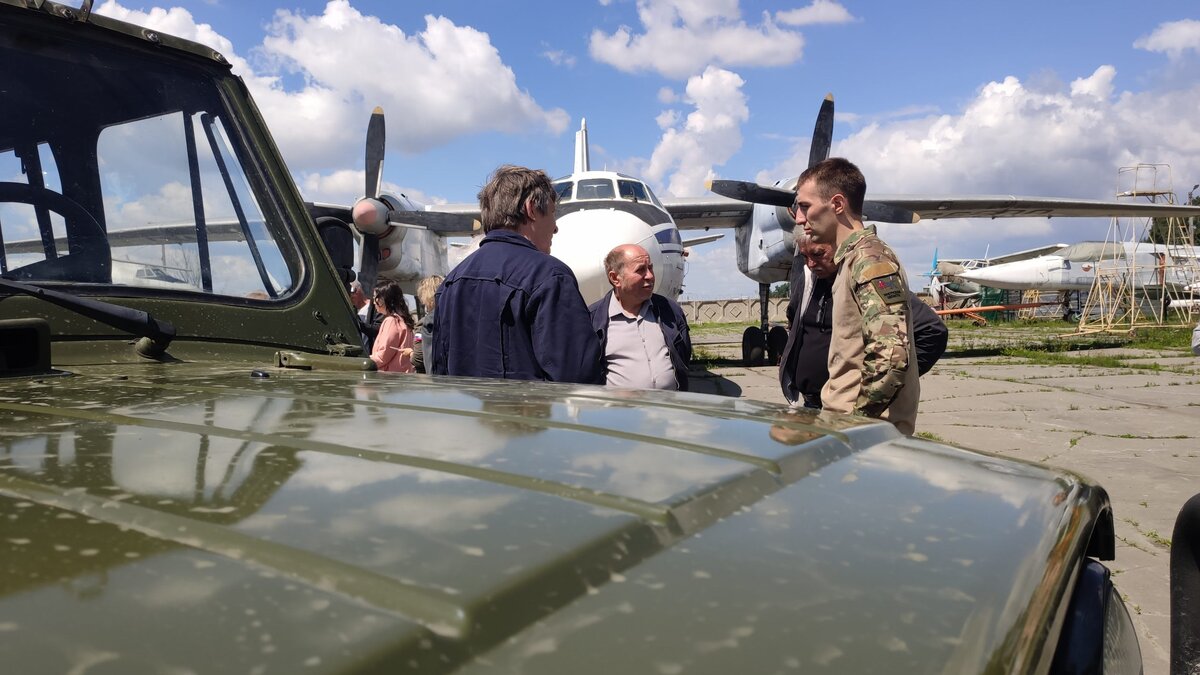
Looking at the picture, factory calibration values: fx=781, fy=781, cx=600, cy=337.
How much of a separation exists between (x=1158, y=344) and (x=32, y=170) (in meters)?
20.4

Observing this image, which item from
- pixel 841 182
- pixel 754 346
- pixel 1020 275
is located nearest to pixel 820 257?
pixel 841 182

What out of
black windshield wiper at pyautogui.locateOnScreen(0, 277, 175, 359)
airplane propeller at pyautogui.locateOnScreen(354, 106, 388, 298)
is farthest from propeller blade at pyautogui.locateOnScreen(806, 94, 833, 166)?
black windshield wiper at pyautogui.locateOnScreen(0, 277, 175, 359)

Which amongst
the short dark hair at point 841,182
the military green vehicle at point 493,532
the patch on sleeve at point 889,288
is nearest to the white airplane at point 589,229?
the short dark hair at point 841,182

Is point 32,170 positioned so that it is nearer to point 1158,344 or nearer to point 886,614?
point 886,614

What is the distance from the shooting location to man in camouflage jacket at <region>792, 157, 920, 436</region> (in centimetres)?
253

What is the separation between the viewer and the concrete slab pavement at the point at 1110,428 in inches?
131

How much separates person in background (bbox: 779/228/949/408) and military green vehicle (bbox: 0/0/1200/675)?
1.65m

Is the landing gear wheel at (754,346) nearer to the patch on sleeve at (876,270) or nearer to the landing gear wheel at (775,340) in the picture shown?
the landing gear wheel at (775,340)

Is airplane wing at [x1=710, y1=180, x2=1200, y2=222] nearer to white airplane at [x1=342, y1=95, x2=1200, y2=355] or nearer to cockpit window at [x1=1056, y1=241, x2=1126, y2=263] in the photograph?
white airplane at [x1=342, y1=95, x2=1200, y2=355]

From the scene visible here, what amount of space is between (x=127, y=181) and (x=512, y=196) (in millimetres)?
1196

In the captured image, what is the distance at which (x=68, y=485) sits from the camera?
2.48 ft

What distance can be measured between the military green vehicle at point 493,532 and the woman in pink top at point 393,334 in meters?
3.74

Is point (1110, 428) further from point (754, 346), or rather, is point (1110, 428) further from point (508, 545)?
point (508, 545)

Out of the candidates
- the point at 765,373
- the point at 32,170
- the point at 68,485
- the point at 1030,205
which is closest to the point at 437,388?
the point at 68,485
